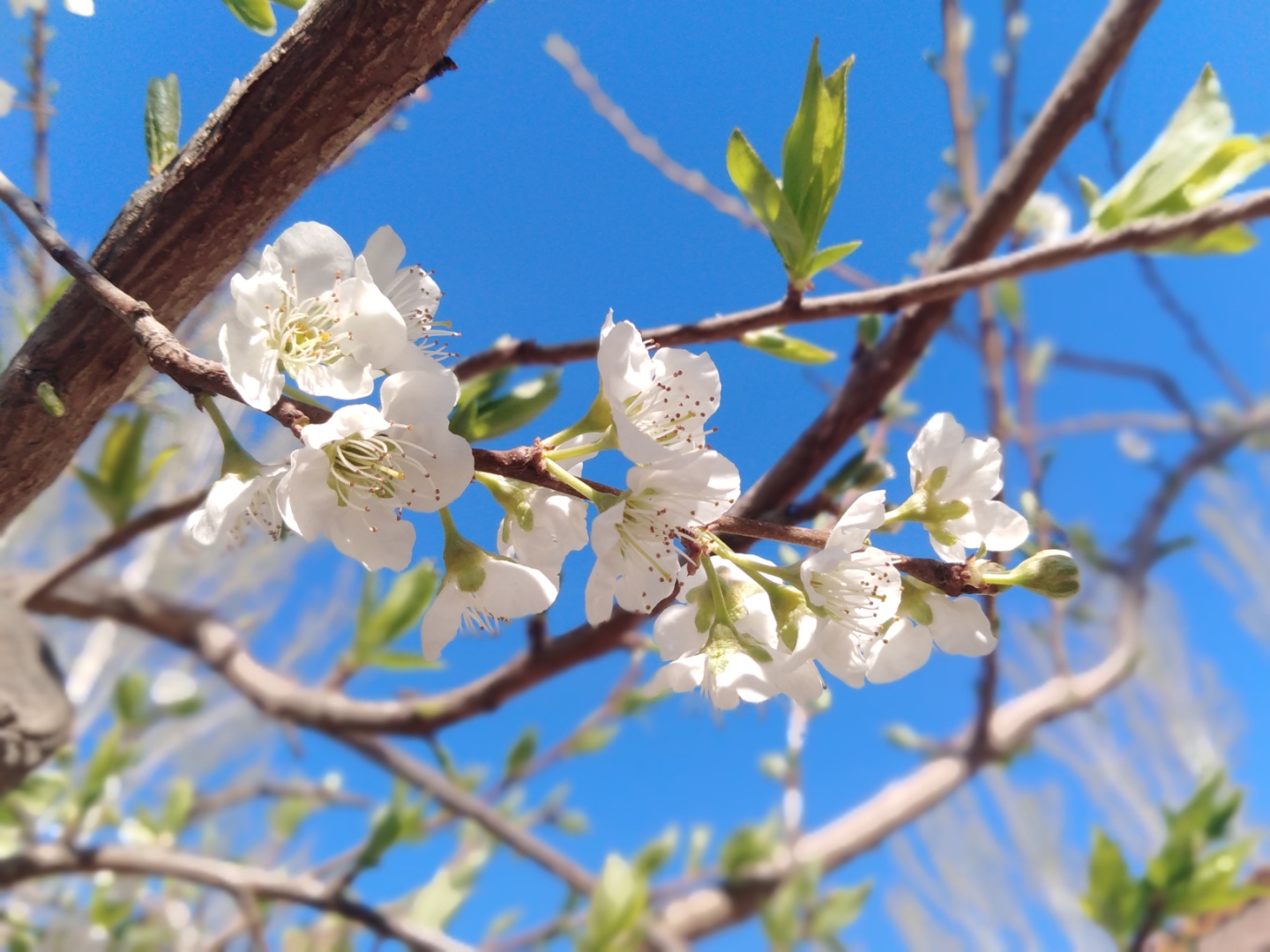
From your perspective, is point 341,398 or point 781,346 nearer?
point 341,398

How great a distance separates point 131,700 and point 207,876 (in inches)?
19.3

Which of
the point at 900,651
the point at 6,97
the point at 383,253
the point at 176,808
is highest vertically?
the point at 6,97

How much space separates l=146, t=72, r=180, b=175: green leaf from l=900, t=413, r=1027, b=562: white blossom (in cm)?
49

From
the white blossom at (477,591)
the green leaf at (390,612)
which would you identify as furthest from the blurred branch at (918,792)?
the white blossom at (477,591)

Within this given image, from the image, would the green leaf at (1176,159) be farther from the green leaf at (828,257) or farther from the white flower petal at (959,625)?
the white flower petal at (959,625)

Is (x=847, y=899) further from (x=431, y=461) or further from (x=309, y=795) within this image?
(x=431, y=461)

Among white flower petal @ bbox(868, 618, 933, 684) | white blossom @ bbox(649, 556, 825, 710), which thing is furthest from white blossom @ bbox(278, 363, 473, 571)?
white flower petal @ bbox(868, 618, 933, 684)

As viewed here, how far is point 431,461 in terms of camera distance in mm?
356

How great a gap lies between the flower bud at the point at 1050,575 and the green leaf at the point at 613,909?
1.01 meters

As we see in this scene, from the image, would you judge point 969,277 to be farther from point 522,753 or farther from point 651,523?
point 522,753

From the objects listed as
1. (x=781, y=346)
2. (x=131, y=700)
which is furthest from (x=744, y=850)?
(x=781, y=346)

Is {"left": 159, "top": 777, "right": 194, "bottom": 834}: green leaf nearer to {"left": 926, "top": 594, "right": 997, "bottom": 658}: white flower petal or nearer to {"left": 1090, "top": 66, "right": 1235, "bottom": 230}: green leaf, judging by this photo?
{"left": 926, "top": 594, "right": 997, "bottom": 658}: white flower petal

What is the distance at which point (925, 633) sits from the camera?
1.46ft

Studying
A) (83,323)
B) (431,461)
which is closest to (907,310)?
(431,461)
